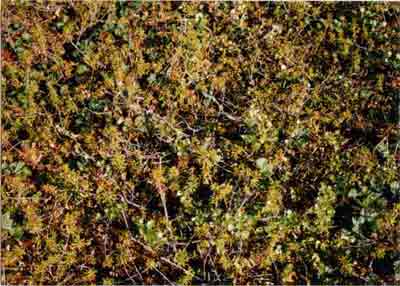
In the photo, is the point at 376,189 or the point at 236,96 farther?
the point at 236,96

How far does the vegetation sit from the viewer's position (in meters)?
3.47

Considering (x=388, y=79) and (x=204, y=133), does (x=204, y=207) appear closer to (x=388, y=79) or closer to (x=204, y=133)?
(x=204, y=133)

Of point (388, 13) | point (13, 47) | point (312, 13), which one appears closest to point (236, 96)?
point (312, 13)

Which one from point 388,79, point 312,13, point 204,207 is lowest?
point 204,207

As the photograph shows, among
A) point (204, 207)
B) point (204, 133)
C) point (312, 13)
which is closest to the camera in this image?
point (204, 207)

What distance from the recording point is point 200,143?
3.87 meters

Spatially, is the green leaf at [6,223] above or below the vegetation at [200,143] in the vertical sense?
below

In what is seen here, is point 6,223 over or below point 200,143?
below

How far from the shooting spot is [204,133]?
3959mm

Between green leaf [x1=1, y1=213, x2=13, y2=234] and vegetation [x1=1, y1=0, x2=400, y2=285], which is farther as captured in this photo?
green leaf [x1=1, y1=213, x2=13, y2=234]

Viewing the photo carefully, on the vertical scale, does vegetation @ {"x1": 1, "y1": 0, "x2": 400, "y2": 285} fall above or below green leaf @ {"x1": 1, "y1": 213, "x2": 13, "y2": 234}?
above

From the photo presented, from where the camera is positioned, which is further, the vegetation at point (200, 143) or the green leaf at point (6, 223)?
the green leaf at point (6, 223)

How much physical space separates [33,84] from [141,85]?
0.76 meters

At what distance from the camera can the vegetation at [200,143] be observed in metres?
3.47
